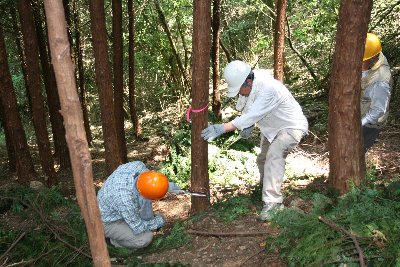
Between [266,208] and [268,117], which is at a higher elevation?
[268,117]

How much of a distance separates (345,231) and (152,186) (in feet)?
7.26

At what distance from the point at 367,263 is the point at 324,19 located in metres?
10.4

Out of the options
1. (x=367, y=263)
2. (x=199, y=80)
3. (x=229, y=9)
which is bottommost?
(x=367, y=263)

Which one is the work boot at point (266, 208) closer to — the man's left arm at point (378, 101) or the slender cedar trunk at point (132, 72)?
the man's left arm at point (378, 101)

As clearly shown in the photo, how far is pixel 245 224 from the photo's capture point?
16.8 feet

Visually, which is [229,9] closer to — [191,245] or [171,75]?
[171,75]

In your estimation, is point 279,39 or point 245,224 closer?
point 245,224

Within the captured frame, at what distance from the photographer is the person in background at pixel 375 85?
5.08 metres

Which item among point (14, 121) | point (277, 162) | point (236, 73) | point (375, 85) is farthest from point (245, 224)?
point (14, 121)

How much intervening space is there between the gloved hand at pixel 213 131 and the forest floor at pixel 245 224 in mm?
1116

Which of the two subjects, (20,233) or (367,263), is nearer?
(367,263)

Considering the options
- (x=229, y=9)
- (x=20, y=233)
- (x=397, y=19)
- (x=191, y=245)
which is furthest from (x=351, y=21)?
(x=229, y=9)

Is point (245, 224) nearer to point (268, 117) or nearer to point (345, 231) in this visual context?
point (268, 117)

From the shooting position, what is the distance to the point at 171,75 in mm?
17516
